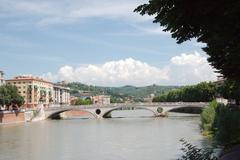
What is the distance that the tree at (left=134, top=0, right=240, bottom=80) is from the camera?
25.0ft

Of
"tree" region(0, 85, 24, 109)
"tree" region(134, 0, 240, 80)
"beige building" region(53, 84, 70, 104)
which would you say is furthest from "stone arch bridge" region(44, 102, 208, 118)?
"tree" region(134, 0, 240, 80)

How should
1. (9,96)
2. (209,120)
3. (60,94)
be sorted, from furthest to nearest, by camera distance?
(60,94)
(9,96)
(209,120)

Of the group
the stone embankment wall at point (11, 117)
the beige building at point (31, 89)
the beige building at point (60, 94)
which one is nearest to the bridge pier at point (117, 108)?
the stone embankment wall at point (11, 117)

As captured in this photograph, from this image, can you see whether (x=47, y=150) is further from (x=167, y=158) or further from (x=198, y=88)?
(x=198, y=88)

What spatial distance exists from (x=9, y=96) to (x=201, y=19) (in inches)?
2526

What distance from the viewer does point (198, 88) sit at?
94938 mm

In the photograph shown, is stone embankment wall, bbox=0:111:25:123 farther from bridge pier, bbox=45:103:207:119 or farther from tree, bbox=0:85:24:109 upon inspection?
bridge pier, bbox=45:103:207:119

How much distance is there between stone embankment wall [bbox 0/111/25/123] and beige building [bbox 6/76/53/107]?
34845 mm

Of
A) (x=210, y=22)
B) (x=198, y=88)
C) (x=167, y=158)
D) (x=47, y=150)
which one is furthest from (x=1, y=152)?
(x=198, y=88)

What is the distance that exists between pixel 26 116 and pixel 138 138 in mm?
37494

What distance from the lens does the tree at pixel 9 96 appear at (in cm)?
6900

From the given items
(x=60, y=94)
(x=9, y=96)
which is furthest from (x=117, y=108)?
(x=60, y=94)

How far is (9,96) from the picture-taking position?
7000 cm

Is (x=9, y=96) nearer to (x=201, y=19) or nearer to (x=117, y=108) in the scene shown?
(x=117, y=108)
